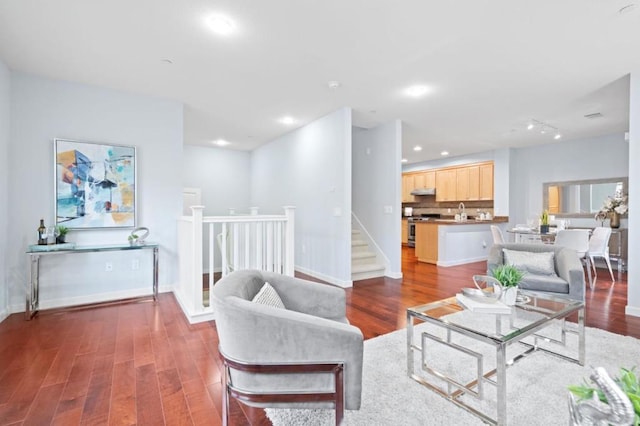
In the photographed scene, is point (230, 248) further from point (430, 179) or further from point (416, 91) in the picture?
point (430, 179)

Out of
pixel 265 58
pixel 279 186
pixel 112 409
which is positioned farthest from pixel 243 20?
pixel 279 186

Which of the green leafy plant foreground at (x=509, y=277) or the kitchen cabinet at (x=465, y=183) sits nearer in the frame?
the green leafy plant foreground at (x=509, y=277)

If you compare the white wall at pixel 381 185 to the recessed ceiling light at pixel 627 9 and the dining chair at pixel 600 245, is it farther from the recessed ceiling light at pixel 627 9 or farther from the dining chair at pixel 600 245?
the dining chair at pixel 600 245

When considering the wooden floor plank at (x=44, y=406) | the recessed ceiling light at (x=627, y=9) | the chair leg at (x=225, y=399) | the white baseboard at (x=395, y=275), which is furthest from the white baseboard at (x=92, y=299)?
the recessed ceiling light at (x=627, y=9)

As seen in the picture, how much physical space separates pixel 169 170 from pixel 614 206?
314 inches

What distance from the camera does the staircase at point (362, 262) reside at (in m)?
5.15

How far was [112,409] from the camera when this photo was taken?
1781 millimetres

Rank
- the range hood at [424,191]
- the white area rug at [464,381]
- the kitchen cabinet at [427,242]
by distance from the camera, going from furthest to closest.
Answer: the range hood at [424,191] → the kitchen cabinet at [427,242] → the white area rug at [464,381]

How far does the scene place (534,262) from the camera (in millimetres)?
3355

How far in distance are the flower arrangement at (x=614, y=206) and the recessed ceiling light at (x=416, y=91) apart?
15.8 ft

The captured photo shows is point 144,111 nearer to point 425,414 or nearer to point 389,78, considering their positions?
point 389,78

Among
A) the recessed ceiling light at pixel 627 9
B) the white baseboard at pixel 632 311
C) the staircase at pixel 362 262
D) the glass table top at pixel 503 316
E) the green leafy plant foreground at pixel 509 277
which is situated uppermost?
the recessed ceiling light at pixel 627 9

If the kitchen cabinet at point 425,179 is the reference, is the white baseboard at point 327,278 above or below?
below

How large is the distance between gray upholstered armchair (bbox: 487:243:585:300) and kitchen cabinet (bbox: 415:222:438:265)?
298cm
